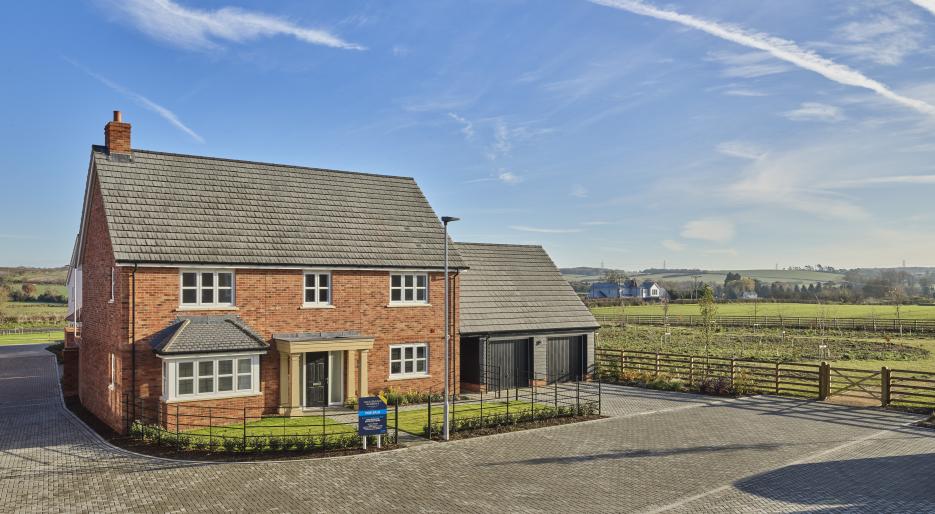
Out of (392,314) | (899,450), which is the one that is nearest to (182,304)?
(392,314)

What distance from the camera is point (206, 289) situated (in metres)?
22.1

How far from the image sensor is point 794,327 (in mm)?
67562

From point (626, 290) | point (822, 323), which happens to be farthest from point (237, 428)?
point (626, 290)

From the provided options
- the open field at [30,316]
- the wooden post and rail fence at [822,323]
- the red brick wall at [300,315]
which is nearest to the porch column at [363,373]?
the red brick wall at [300,315]

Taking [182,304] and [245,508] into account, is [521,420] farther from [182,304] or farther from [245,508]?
[182,304]

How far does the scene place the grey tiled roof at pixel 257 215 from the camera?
864 inches

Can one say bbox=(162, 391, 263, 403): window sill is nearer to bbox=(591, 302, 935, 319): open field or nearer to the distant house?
bbox=(591, 302, 935, 319): open field

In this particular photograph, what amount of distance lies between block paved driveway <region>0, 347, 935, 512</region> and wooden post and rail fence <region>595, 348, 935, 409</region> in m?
2.28

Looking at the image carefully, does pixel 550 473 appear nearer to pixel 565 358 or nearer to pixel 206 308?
pixel 206 308

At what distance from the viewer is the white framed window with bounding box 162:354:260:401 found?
65.7 feet

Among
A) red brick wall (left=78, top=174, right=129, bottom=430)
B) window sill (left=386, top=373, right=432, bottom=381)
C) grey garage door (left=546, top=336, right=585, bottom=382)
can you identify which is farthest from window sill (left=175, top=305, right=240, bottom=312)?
grey garage door (left=546, top=336, right=585, bottom=382)

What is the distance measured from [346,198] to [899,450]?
69.6ft

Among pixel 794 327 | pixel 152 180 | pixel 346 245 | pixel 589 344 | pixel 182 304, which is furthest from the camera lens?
pixel 794 327

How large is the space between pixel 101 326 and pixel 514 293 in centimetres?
1739
